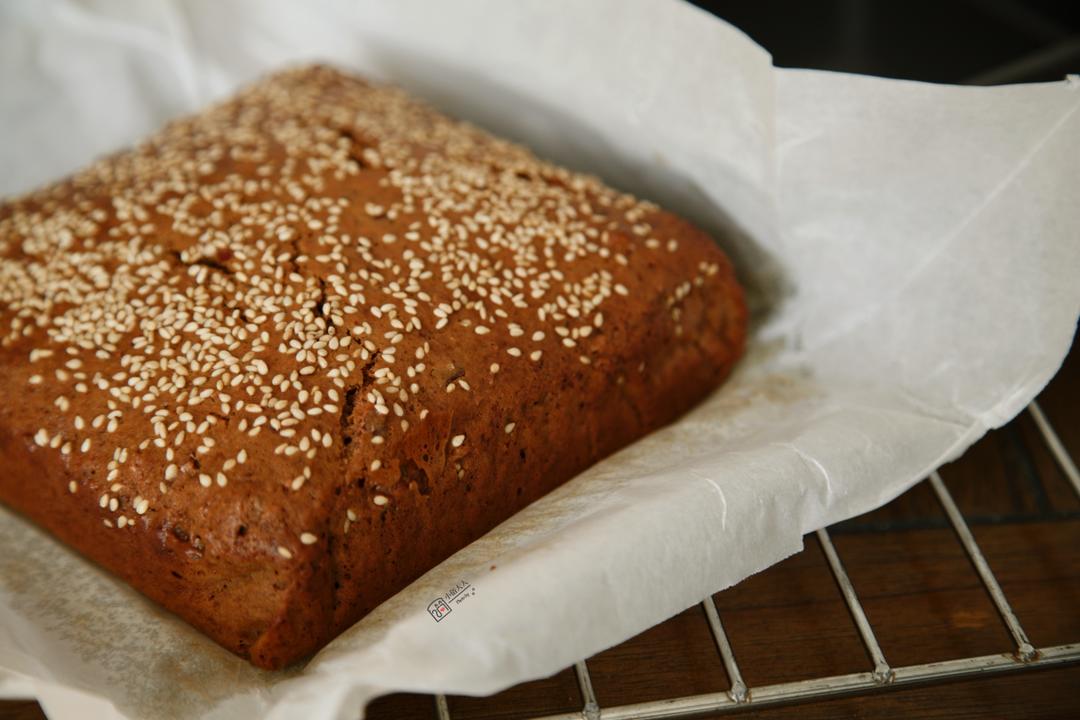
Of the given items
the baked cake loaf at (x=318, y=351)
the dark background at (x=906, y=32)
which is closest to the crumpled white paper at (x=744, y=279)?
the baked cake loaf at (x=318, y=351)

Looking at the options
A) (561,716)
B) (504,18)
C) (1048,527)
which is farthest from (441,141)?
(1048,527)

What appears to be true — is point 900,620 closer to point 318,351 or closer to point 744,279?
point 744,279

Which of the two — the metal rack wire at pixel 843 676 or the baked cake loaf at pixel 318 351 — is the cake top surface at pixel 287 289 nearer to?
the baked cake loaf at pixel 318 351

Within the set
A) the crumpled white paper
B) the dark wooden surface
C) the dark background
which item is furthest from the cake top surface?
the dark background

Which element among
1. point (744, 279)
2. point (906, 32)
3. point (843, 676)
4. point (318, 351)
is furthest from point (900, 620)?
point (906, 32)

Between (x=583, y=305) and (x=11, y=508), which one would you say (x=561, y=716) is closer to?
(x=583, y=305)

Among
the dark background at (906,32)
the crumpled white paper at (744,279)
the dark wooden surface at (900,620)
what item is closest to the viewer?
the crumpled white paper at (744,279)

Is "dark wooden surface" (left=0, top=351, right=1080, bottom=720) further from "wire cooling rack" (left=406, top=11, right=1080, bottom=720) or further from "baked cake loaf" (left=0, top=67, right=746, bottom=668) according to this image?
"baked cake loaf" (left=0, top=67, right=746, bottom=668)

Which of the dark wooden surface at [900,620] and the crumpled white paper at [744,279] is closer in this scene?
the crumpled white paper at [744,279]
